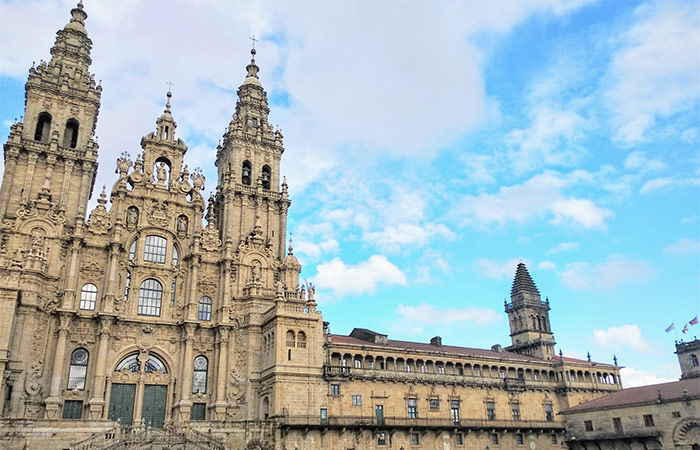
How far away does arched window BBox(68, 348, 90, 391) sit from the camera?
4700cm

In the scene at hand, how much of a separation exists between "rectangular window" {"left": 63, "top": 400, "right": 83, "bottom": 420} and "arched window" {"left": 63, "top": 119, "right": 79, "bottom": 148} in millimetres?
24217

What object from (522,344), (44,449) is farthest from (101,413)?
(522,344)

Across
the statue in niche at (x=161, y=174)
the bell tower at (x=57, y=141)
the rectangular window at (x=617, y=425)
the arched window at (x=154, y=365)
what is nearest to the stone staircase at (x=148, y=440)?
the arched window at (x=154, y=365)

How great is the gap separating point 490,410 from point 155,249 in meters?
37.6

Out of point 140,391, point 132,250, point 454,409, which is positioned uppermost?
point 132,250

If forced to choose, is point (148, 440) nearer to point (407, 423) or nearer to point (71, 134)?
point (407, 423)

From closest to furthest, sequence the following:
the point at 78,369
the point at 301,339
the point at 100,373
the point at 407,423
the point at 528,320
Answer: the point at 100,373 < the point at 78,369 < the point at 301,339 < the point at 407,423 < the point at 528,320

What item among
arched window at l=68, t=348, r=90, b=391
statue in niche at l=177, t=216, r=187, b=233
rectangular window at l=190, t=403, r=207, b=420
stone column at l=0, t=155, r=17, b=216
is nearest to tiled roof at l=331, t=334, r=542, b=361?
rectangular window at l=190, t=403, r=207, b=420

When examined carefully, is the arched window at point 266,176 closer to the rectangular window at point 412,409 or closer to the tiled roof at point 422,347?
the tiled roof at point 422,347

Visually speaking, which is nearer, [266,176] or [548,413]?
[266,176]

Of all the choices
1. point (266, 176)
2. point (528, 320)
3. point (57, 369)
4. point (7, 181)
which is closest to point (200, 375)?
point (57, 369)

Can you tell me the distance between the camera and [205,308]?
54469mm

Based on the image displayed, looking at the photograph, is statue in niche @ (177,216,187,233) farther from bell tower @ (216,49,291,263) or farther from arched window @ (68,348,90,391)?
arched window @ (68,348,90,391)

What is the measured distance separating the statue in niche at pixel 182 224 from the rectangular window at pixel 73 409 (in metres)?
17.4
